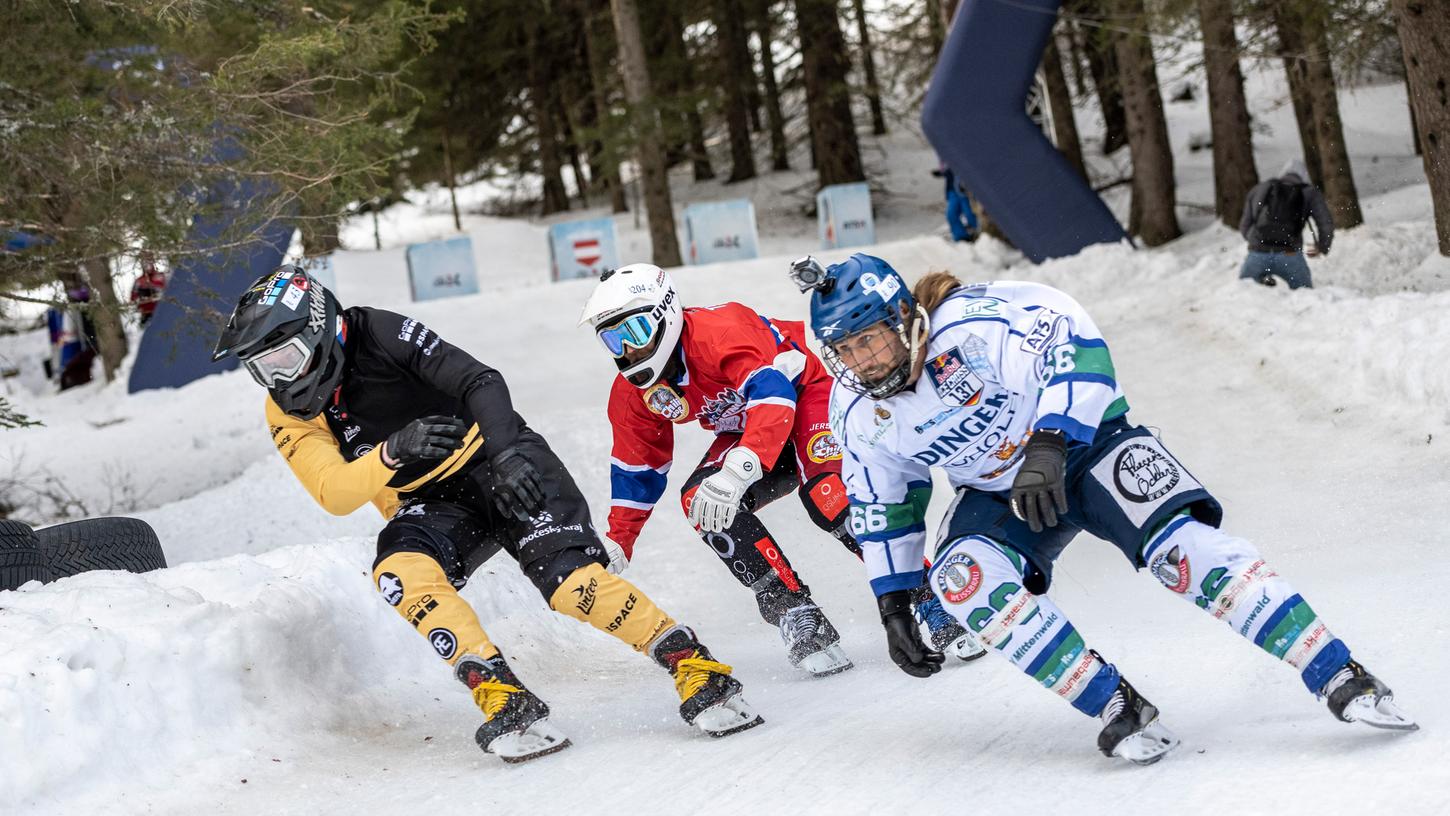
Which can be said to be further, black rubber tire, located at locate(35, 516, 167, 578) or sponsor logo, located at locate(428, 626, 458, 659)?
black rubber tire, located at locate(35, 516, 167, 578)

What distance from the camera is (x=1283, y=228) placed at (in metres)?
11.7

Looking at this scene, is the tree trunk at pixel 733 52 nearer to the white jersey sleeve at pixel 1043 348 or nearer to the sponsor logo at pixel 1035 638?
the white jersey sleeve at pixel 1043 348

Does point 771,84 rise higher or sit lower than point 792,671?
higher

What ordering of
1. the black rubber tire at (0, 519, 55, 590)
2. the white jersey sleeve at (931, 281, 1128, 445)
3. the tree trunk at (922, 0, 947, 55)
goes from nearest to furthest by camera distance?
the white jersey sleeve at (931, 281, 1128, 445) < the black rubber tire at (0, 519, 55, 590) < the tree trunk at (922, 0, 947, 55)

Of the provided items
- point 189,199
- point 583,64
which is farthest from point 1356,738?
point 583,64

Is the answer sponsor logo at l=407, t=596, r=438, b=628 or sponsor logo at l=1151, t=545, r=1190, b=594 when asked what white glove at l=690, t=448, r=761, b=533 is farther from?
sponsor logo at l=1151, t=545, r=1190, b=594

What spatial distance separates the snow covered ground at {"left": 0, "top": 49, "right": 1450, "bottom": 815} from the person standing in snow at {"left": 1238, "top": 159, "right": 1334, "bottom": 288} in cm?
34

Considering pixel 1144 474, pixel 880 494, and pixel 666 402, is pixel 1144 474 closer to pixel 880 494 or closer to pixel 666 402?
pixel 880 494

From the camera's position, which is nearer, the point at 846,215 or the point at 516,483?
the point at 516,483

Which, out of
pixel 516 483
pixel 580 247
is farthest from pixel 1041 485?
pixel 580 247

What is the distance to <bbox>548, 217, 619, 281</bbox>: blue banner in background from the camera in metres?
19.9

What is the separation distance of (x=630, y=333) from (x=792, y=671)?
1.79 m

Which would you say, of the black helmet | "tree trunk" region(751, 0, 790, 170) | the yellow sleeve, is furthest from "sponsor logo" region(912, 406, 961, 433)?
"tree trunk" region(751, 0, 790, 170)

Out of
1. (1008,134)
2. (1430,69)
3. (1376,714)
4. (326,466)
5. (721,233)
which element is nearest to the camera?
(1376,714)
